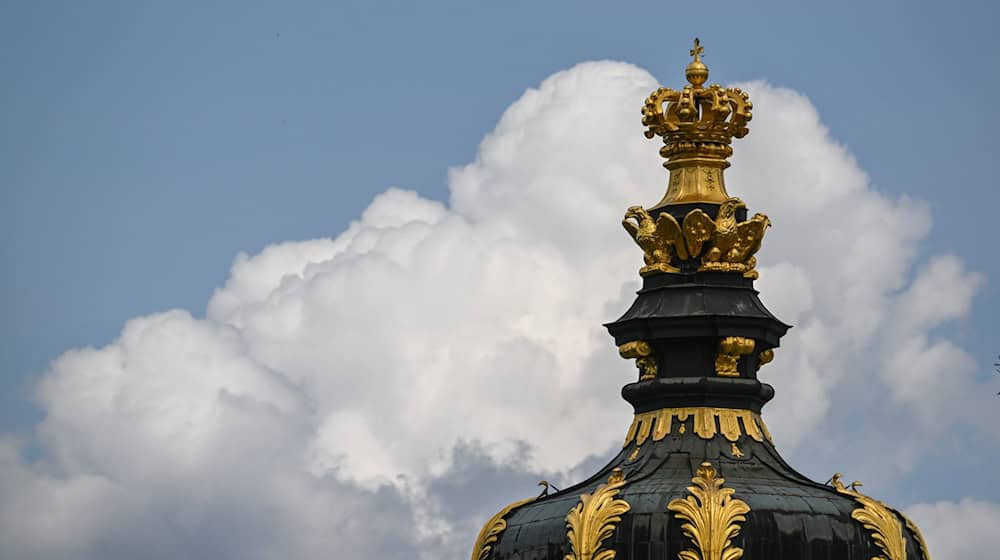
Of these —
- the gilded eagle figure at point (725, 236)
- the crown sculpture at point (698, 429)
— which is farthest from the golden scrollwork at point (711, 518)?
the gilded eagle figure at point (725, 236)

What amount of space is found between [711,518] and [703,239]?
623 centimetres

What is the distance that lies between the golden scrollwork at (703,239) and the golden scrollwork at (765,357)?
1475 millimetres

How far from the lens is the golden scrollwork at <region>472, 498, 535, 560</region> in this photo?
58750 millimetres

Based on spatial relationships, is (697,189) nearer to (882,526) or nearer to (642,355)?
(642,355)

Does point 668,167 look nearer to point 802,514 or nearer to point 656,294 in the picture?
point 656,294

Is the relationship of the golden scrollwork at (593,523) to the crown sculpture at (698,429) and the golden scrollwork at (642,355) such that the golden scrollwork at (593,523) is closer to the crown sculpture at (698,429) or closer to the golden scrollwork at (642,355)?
the crown sculpture at (698,429)

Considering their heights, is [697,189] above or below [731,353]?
above

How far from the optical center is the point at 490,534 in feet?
193

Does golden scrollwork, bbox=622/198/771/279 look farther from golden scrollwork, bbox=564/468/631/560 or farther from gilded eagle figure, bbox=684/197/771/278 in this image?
golden scrollwork, bbox=564/468/631/560

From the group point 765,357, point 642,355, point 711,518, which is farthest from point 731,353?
point 711,518

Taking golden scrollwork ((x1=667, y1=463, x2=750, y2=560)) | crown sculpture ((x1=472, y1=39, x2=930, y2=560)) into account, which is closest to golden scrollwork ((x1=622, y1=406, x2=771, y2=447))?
crown sculpture ((x1=472, y1=39, x2=930, y2=560))

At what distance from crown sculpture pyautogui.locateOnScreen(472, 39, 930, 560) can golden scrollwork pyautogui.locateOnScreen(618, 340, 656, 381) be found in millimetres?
27

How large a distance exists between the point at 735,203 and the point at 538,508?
689 centimetres

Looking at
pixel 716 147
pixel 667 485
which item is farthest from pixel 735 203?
pixel 667 485
